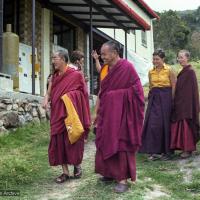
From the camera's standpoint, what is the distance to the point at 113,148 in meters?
5.88

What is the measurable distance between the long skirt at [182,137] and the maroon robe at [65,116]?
2.01m

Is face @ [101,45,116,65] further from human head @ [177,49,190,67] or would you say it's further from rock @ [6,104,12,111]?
rock @ [6,104,12,111]

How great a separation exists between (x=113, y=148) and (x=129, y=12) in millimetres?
9041

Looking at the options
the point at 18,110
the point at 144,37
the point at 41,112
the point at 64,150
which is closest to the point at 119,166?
the point at 64,150

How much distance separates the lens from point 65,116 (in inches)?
254

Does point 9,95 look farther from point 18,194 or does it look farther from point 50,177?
point 18,194

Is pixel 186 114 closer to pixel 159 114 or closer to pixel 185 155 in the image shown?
pixel 159 114

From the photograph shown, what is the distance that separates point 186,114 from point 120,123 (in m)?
2.39

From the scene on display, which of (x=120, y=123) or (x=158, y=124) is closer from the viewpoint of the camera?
(x=120, y=123)

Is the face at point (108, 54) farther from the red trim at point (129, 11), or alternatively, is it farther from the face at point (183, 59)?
the red trim at point (129, 11)

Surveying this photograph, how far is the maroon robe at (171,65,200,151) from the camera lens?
8.08 metres

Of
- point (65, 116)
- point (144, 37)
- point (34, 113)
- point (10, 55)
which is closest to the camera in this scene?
point (65, 116)

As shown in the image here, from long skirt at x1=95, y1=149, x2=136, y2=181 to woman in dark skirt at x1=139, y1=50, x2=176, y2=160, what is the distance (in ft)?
7.00

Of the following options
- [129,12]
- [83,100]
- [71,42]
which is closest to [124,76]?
[83,100]
